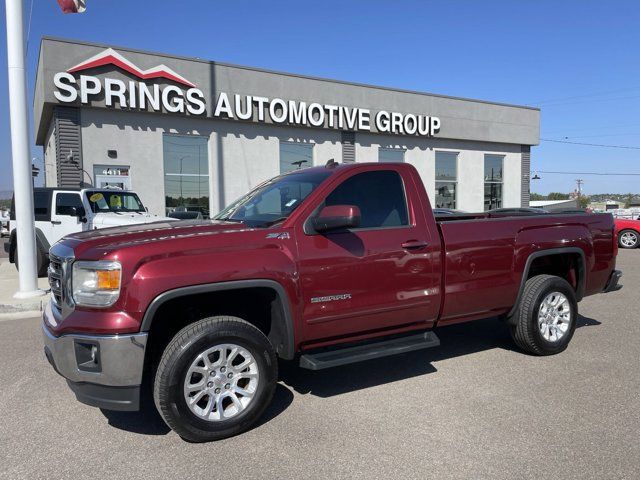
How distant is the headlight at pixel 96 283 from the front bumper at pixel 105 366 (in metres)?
0.23

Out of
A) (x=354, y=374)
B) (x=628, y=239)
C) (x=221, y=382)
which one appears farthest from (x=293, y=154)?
(x=221, y=382)

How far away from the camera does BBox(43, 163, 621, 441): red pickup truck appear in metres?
3.11

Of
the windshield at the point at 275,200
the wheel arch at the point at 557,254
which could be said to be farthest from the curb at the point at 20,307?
the wheel arch at the point at 557,254

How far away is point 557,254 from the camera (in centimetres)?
518

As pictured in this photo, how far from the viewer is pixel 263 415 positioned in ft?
12.2

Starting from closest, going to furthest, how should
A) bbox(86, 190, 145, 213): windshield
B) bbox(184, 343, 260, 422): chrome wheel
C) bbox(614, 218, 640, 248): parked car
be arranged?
1. bbox(184, 343, 260, 422): chrome wheel
2. bbox(86, 190, 145, 213): windshield
3. bbox(614, 218, 640, 248): parked car

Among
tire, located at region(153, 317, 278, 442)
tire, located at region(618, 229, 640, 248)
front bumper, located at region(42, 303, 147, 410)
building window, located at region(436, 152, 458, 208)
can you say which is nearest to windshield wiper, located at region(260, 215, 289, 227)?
tire, located at region(153, 317, 278, 442)

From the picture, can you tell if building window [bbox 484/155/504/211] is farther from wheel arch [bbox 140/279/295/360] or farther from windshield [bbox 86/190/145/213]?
wheel arch [bbox 140/279/295/360]

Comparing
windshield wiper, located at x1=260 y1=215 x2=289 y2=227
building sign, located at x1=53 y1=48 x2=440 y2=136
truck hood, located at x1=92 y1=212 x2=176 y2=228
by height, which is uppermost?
building sign, located at x1=53 y1=48 x2=440 y2=136

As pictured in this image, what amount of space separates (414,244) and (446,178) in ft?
63.5

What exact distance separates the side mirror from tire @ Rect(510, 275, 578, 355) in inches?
92.7

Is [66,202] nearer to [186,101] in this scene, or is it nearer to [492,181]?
[186,101]

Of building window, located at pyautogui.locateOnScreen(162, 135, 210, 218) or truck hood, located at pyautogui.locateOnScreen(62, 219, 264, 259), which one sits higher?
building window, located at pyautogui.locateOnScreen(162, 135, 210, 218)

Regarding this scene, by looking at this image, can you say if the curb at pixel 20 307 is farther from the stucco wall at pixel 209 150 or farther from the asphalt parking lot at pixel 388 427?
the stucco wall at pixel 209 150
